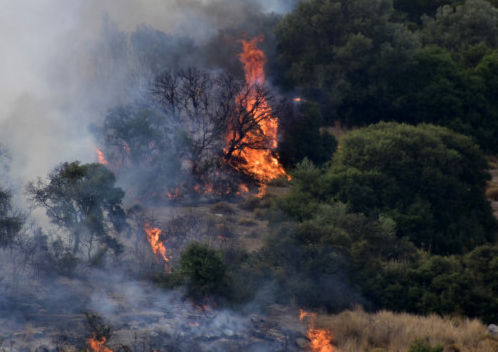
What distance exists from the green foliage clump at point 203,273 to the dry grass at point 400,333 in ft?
6.30

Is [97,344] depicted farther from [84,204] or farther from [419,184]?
[419,184]

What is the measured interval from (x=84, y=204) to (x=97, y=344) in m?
4.78

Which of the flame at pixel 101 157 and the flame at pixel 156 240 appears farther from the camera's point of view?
the flame at pixel 101 157

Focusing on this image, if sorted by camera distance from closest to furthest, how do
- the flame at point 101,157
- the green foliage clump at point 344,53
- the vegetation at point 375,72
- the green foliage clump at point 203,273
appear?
the green foliage clump at point 203,273 → the flame at point 101,157 → the vegetation at point 375,72 → the green foliage clump at point 344,53

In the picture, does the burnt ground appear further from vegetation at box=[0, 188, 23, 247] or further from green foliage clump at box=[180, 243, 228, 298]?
vegetation at box=[0, 188, 23, 247]

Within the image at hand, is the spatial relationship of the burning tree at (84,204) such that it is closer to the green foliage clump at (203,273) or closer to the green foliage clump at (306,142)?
the green foliage clump at (203,273)

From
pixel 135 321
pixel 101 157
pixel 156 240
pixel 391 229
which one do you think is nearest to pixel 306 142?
pixel 101 157

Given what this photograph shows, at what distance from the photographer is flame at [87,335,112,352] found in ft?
30.3

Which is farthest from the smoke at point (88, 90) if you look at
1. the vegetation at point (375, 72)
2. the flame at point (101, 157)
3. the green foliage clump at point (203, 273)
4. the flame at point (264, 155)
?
the flame at point (264, 155)

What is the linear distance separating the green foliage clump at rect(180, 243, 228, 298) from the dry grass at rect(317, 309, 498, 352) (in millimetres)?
1922

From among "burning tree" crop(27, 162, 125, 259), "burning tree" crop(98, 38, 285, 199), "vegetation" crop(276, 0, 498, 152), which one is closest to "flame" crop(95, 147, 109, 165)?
"burning tree" crop(98, 38, 285, 199)

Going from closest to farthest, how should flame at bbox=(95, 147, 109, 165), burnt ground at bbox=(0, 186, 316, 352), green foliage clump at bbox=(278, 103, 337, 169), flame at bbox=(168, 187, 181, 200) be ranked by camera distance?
burnt ground at bbox=(0, 186, 316, 352) < flame at bbox=(168, 187, 181, 200) < flame at bbox=(95, 147, 109, 165) < green foliage clump at bbox=(278, 103, 337, 169)

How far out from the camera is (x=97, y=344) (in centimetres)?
935

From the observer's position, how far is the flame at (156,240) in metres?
13.7
